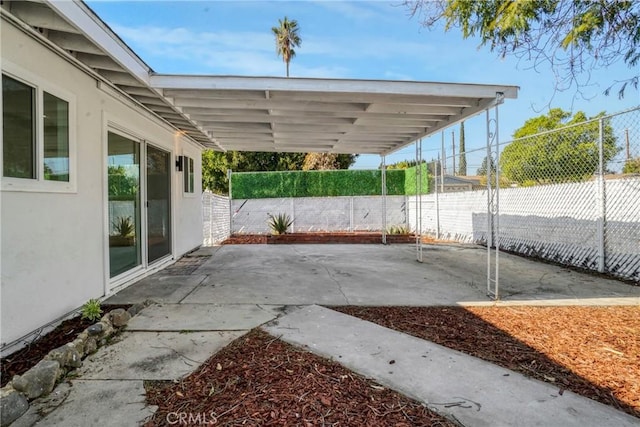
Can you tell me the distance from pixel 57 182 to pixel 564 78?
5873 mm

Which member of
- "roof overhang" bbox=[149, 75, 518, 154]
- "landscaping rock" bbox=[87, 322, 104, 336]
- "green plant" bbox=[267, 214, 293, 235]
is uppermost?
"roof overhang" bbox=[149, 75, 518, 154]

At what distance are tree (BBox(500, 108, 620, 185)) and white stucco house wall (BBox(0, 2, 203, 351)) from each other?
21.4 feet

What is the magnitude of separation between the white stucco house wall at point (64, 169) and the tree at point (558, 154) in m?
6.52

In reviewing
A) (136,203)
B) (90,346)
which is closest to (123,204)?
(136,203)

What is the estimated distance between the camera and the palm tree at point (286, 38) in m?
Answer: 23.3

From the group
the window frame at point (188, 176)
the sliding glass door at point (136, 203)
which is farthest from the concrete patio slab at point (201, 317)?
the window frame at point (188, 176)

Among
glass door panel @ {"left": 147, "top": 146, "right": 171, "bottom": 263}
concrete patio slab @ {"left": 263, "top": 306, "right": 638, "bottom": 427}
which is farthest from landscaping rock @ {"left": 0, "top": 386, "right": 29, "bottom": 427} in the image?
glass door panel @ {"left": 147, "top": 146, "right": 171, "bottom": 263}

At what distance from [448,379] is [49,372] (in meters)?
2.69

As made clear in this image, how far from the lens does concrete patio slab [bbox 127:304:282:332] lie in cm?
347

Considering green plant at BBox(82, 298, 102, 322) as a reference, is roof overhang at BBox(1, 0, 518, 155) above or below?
above

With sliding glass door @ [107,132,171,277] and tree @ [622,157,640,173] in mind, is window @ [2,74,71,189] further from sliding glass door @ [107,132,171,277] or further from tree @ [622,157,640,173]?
tree @ [622,157,640,173]

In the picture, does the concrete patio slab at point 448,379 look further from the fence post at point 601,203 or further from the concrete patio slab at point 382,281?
the fence post at point 601,203

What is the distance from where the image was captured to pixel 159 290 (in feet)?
16.0

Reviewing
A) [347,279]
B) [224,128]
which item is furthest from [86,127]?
[347,279]
